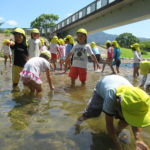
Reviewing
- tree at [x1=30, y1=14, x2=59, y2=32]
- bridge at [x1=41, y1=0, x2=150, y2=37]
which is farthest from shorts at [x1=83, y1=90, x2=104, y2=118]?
tree at [x1=30, y1=14, x2=59, y2=32]

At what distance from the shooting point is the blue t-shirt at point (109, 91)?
2.71m

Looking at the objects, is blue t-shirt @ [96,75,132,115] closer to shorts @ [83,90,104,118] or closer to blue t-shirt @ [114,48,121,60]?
shorts @ [83,90,104,118]

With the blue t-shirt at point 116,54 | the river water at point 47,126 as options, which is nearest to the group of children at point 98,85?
the river water at point 47,126

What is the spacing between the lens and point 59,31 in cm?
4016

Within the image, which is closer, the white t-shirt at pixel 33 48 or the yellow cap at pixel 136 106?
the yellow cap at pixel 136 106

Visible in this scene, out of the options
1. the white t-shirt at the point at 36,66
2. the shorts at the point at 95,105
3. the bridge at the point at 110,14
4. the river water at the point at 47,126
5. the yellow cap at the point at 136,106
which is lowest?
the river water at the point at 47,126

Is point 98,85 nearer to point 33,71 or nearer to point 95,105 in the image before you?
point 95,105

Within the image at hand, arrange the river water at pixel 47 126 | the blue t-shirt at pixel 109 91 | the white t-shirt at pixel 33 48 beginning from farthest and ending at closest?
the white t-shirt at pixel 33 48 < the river water at pixel 47 126 < the blue t-shirt at pixel 109 91

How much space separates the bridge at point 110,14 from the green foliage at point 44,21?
1834 inches

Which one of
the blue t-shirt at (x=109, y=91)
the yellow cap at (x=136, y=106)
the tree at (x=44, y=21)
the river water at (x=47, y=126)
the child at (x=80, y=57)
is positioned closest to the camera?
the yellow cap at (x=136, y=106)

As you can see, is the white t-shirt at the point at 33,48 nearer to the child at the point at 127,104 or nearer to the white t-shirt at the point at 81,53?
the white t-shirt at the point at 81,53

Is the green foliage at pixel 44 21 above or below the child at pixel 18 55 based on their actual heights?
above

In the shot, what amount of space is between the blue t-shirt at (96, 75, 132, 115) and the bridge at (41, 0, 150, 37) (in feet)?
45.2

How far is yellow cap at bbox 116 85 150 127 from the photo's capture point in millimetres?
2355
